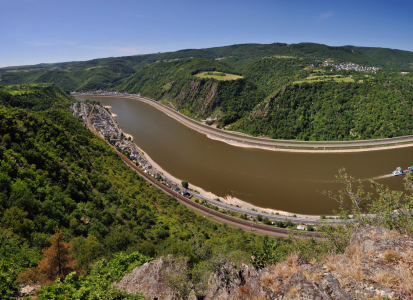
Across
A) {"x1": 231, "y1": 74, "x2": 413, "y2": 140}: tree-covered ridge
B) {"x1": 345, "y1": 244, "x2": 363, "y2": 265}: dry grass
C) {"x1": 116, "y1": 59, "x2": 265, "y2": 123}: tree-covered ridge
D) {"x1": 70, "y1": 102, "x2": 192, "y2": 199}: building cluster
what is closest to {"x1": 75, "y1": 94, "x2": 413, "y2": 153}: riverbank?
{"x1": 231, "y1": 74, "x2": 413, "y2": 140}: tree-covered ridge

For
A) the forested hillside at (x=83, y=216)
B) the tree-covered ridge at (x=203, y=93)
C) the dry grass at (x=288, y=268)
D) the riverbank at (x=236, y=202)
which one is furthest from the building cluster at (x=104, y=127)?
the dry grass at (x=288, y=268)

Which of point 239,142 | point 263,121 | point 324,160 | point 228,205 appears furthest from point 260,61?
point 228,205

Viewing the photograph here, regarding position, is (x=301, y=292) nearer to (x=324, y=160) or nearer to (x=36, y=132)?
(x=36, y=132)

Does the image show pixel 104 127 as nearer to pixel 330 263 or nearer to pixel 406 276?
pixel 330 263

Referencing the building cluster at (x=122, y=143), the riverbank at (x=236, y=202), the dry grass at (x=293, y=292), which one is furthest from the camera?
the building cluster at (x=122, y=143)

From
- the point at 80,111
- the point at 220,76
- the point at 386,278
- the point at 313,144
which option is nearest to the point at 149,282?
the point at 386,278

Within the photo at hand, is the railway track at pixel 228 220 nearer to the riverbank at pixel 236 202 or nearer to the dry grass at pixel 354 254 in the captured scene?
the riverbank at pixel 236 202
